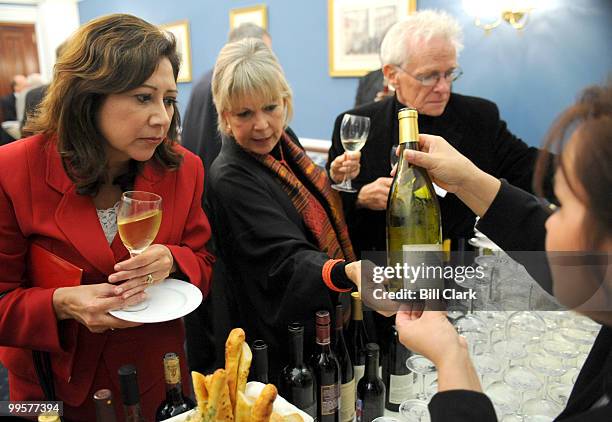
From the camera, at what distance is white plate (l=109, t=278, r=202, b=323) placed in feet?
3.50

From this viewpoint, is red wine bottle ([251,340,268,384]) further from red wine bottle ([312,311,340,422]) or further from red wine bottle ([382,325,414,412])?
red wine bottle ([382,325,414,412])

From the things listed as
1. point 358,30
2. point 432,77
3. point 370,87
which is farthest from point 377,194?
point 358,30

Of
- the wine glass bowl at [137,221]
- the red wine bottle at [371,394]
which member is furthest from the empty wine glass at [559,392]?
the wine glass bowl at [137,221]

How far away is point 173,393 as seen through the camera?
1046 millimetres

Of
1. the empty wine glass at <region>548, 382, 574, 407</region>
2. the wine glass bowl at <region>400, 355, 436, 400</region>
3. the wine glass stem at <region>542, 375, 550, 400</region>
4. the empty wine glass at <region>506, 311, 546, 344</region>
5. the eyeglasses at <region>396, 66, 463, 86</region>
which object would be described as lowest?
the empty wine glass at <region>548, 382, 574, 407</region>

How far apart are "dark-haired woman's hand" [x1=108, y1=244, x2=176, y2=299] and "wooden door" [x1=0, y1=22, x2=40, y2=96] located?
1026cm

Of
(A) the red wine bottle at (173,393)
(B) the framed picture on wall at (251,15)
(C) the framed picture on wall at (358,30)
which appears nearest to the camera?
(A) the red wine bottle at (173,393)

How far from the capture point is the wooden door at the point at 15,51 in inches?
375

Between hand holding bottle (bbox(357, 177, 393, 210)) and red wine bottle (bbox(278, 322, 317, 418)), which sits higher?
hand holding bottle (bbox(357, 177, 393, 210))

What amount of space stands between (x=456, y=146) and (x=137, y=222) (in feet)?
3.97

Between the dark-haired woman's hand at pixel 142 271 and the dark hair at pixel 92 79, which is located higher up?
the dark hair at pixel 92 79

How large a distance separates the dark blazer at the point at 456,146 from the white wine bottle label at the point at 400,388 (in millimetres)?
668

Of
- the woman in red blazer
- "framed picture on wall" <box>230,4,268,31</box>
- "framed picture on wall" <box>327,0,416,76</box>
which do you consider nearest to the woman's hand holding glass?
the woman in red blazer

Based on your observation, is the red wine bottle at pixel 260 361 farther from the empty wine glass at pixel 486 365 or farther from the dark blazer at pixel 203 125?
the dark blazer at pixel 203 125
